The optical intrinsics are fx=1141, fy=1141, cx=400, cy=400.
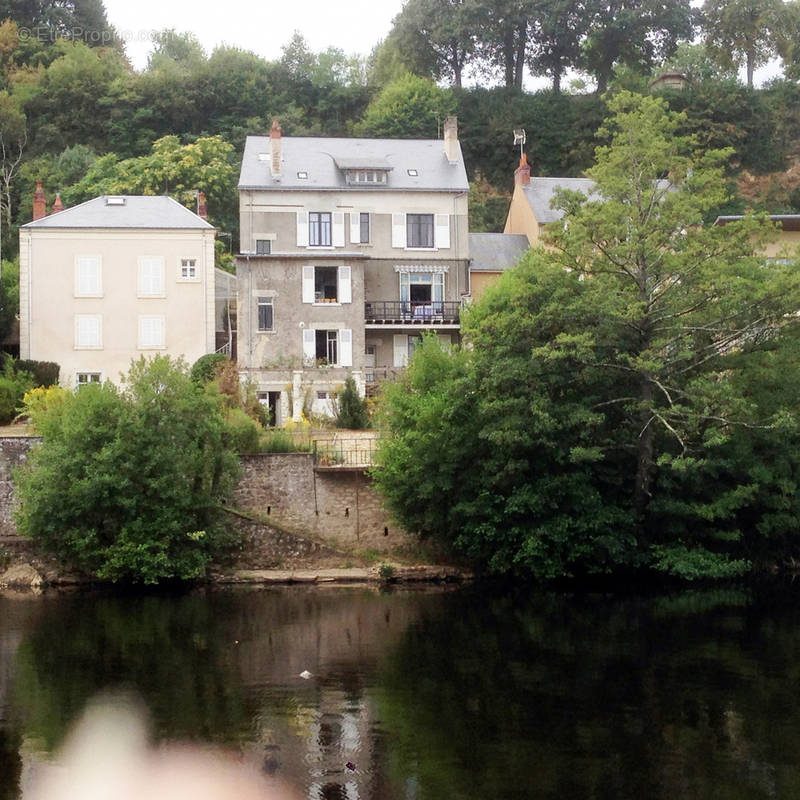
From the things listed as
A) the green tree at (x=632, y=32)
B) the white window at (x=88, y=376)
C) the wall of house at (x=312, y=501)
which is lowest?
the wall of house at (x=312, y=501)

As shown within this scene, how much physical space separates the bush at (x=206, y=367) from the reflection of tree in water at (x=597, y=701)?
1493 cm

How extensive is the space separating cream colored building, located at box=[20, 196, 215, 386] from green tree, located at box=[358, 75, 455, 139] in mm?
22073

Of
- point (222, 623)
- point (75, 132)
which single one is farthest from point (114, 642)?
point (75, 132)

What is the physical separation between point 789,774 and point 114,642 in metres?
13.9

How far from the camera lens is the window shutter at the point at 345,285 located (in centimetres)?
4166

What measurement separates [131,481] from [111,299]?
44.9 ft

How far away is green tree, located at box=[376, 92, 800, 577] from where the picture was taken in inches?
1171

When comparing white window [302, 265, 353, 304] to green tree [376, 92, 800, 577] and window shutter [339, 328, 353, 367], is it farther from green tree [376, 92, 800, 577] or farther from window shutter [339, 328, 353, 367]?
green tree [376, 92, 800, 577]

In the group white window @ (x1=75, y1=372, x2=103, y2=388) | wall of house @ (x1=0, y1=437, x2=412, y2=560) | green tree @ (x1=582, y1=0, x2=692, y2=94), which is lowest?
wall of house @ (x1=0, y1=437, x2=412, y2=560)

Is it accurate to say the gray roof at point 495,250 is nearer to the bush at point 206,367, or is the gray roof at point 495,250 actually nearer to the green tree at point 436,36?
the bush at point 206,367

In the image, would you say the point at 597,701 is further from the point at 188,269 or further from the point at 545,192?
the point at 545,192

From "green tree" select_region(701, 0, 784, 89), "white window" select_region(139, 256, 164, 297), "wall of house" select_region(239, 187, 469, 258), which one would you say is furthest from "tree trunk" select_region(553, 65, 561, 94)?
"white window" select_region(139, 256, 164, 297)

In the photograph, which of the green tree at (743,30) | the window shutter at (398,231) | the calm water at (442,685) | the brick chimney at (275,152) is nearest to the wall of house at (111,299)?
the brick chimney at (275,152)

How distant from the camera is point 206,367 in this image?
3912 cm
